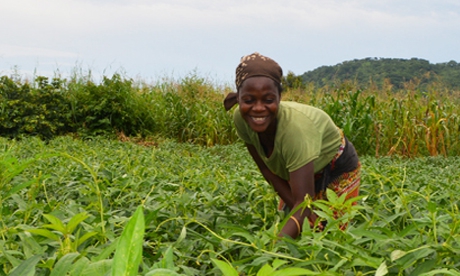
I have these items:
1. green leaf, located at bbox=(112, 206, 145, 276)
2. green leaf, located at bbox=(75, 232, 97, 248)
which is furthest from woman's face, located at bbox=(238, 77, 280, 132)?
green leaf, located at bbox=(112, 206, 145, 276)

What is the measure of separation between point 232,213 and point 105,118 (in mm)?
8695

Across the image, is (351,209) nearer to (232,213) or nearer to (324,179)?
(232,213)

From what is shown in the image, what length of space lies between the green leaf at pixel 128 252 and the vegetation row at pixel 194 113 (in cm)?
789

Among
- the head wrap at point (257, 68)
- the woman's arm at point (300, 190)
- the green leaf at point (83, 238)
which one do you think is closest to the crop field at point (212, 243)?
the green leaf at point (83, 238)

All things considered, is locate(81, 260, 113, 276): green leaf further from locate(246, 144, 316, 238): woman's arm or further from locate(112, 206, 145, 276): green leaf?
locate(246, 144, 316, 238): woman's arm

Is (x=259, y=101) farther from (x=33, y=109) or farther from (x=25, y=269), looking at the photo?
(x=33, y=109)

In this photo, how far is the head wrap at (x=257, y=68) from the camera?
2283mm

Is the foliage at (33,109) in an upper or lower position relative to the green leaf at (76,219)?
lower

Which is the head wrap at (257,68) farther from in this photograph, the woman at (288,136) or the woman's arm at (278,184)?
the woman's arm at (278,184)

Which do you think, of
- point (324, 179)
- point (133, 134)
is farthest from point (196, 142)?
point (324, 179)

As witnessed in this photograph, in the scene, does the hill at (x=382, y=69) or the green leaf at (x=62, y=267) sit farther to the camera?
the hill at (x=382, y=69)

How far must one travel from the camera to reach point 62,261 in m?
1.03

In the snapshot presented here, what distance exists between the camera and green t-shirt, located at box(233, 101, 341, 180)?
224 centimetres

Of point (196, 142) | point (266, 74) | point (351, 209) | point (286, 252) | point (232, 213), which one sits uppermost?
point (266, 74)
